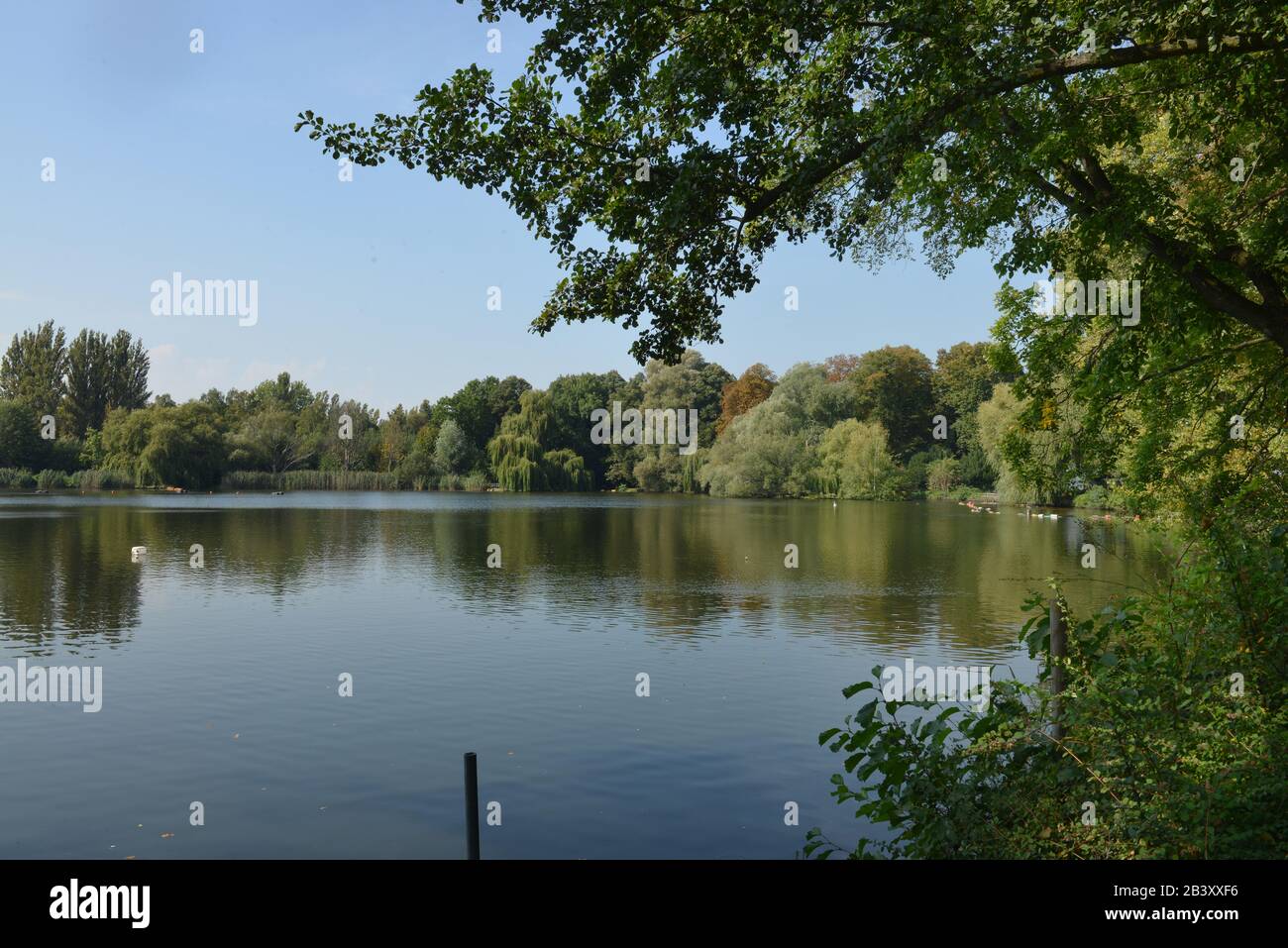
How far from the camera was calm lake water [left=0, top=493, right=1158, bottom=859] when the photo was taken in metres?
9.22

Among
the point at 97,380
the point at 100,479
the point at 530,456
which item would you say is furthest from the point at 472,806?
the point at 97,380

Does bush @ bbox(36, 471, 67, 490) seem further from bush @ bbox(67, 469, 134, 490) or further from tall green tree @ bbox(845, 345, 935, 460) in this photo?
tall green tree @ bbox(845, 345, 935, 460)

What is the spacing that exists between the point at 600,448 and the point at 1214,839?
9190 cm

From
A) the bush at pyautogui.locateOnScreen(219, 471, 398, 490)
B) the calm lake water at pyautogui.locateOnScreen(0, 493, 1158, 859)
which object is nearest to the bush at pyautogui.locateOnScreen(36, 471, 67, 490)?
the bush at pyautogui.locateOnScreen(219, 471, 398, 490)

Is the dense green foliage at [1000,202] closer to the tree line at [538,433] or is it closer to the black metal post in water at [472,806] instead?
the black metal post in water at [472,806]

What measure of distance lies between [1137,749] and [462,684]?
411 inches

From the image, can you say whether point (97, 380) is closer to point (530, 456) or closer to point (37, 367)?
point (37, 367)

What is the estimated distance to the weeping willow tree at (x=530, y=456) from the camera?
81.8 metres

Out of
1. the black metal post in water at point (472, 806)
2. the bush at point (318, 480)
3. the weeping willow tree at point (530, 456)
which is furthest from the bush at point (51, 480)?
the black metal post in water at point (472, 806)

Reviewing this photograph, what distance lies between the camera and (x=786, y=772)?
415 inches

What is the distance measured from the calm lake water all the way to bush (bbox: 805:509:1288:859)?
107 centimetres

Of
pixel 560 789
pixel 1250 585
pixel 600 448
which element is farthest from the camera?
pixel 600 448

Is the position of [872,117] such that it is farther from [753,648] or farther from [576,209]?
[753,648]
